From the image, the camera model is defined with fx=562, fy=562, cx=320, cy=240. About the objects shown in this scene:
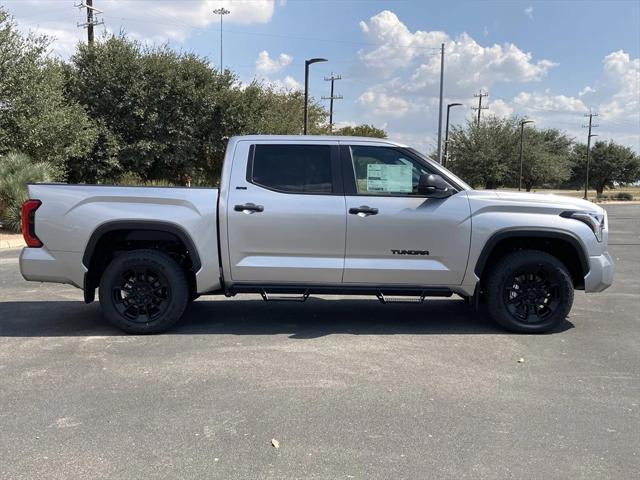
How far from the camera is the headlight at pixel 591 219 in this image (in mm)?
5723

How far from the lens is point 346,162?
5.77 meters

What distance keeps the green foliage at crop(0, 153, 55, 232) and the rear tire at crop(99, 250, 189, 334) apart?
429 inches

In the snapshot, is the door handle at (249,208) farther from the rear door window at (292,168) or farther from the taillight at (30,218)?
the taillight at (30,218)

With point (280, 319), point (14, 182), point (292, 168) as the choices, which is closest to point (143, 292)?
point (280, 319)

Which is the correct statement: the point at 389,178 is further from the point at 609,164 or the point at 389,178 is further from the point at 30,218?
the point at 609,164

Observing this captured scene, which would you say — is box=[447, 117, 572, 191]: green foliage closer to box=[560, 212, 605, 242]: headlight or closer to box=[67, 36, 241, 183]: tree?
box=[67, 36, 241, 183]: tree

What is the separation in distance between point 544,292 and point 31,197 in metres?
5.34

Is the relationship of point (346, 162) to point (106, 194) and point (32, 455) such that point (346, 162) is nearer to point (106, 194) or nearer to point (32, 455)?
point (106, 194)

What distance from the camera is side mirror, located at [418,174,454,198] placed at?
5.50m

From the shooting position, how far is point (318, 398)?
13.7ft

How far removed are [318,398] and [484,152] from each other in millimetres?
51497

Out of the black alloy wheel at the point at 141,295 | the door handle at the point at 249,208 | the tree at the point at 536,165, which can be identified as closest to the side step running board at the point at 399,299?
the door handle at the point at 249,208

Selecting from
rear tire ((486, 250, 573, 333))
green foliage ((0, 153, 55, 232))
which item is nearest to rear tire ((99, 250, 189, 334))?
rear tire ((486, 250, 573, 333))

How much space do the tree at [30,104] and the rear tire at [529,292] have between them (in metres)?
16.1
